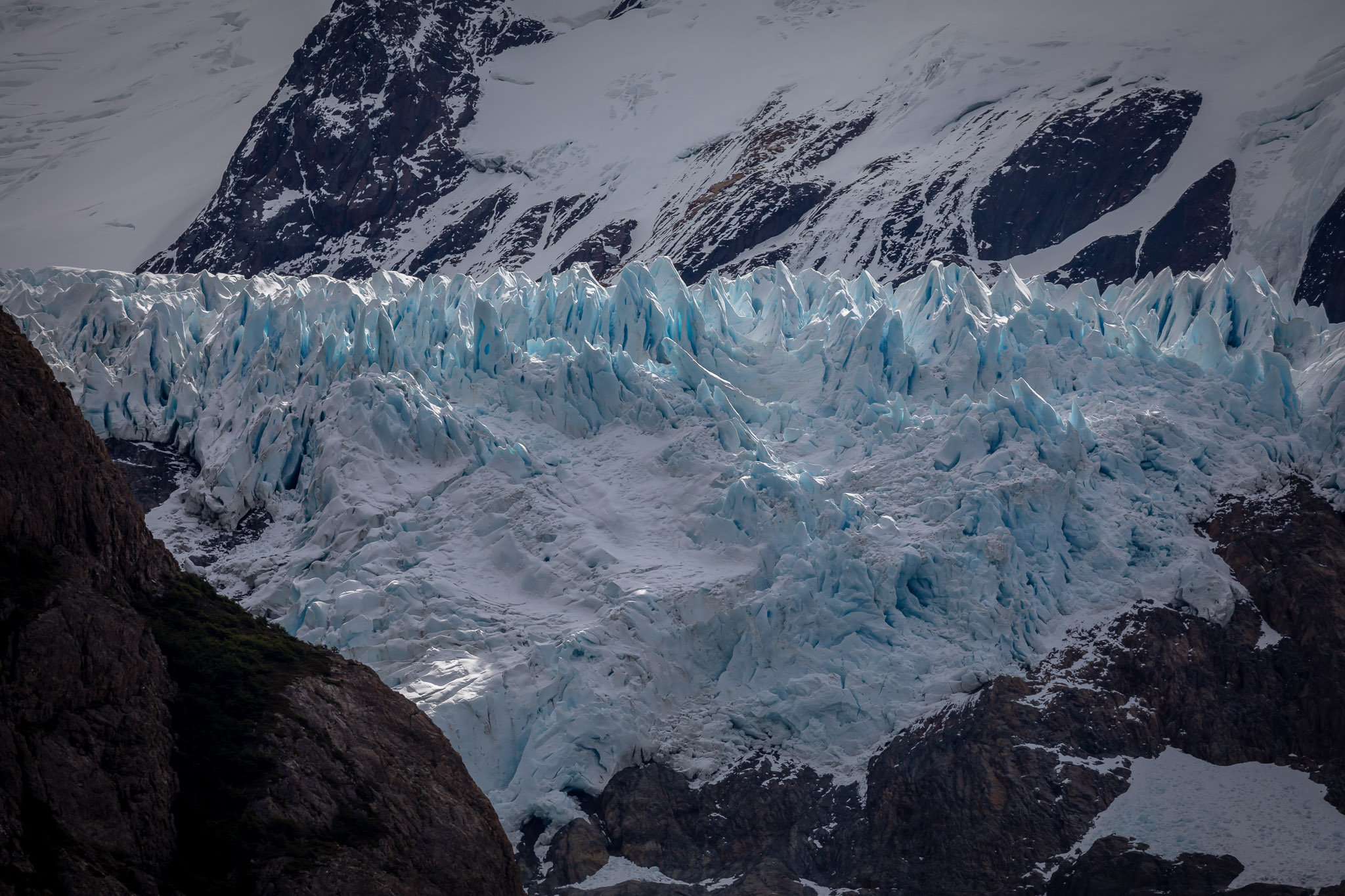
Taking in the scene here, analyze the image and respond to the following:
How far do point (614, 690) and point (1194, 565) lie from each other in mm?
12588

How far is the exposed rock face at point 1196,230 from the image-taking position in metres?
55.5

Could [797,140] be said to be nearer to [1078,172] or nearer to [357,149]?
[1078,172]

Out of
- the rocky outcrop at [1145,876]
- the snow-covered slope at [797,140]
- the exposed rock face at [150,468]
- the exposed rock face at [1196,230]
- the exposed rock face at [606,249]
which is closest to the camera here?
the rocky outcrop at [1145,876]

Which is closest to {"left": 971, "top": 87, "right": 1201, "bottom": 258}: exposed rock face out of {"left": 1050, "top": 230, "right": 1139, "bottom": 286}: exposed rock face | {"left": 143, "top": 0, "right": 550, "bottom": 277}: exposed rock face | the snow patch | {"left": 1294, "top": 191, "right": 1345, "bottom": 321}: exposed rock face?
{"left": 1050, "top": 230, "right": 1139, "bottom": 286}: exposed rock face

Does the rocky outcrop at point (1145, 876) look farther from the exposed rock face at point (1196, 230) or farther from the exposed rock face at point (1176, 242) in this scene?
the exposed rock face at point (1176, 242)

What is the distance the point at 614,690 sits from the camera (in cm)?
2459

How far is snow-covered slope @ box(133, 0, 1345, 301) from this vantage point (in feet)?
195

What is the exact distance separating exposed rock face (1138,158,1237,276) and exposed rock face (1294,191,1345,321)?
12.7ft

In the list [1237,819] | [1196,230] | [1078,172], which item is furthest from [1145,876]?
[1078,172]

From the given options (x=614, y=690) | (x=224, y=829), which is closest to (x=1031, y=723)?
(x=614, y=690)

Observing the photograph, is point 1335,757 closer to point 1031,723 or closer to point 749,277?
point 1031,723

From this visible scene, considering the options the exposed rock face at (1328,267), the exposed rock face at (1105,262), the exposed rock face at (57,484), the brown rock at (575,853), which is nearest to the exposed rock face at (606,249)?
the exposed rock face at (1105,262)

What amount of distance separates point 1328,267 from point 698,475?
3382 cm

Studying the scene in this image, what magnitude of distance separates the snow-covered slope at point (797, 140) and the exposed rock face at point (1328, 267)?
2.03 feet
